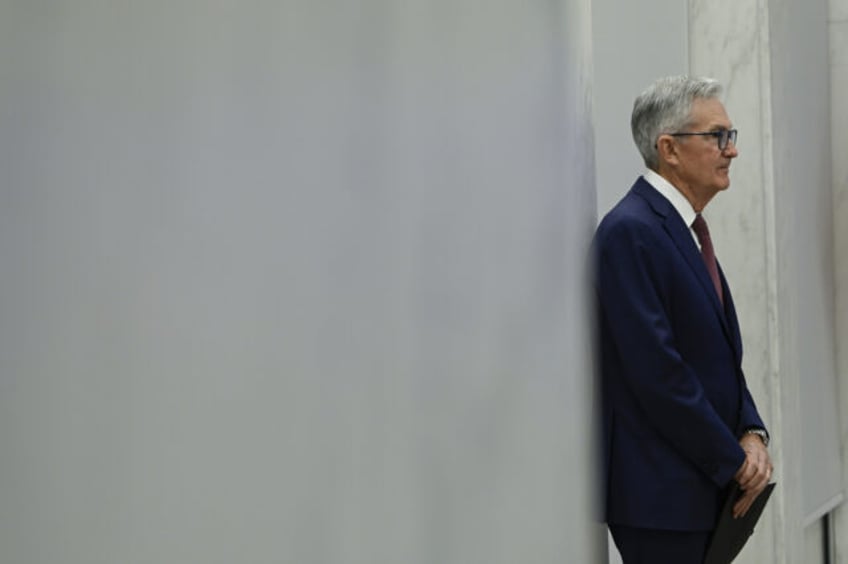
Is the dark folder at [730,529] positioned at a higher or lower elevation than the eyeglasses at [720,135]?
lower

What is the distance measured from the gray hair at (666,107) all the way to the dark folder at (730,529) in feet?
3.01

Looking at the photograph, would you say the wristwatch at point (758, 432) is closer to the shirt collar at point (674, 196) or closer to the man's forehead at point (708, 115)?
the shirt collar at point (674, 196)

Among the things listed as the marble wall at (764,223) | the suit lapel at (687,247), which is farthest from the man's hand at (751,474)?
the marble wall at (764,223)

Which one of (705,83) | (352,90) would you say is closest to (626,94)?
(705,83)

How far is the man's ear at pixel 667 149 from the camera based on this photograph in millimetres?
3750

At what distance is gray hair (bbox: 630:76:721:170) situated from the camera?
376cm

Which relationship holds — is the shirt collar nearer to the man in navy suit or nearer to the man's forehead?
the man in navy suit

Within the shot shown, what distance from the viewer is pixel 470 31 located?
287 centimetres

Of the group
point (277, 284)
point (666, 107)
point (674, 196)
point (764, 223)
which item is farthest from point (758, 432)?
point (764, 223)

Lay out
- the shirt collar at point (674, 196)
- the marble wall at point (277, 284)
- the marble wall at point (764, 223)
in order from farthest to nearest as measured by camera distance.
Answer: the marble wall at point (764, 223)
the shirt collar at point (674, 196)
the marble wall at point (277, 284)

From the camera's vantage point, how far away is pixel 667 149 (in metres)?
3.76

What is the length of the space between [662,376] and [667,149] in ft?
2.27

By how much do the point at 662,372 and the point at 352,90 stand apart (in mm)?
1339

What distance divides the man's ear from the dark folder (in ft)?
2.91
